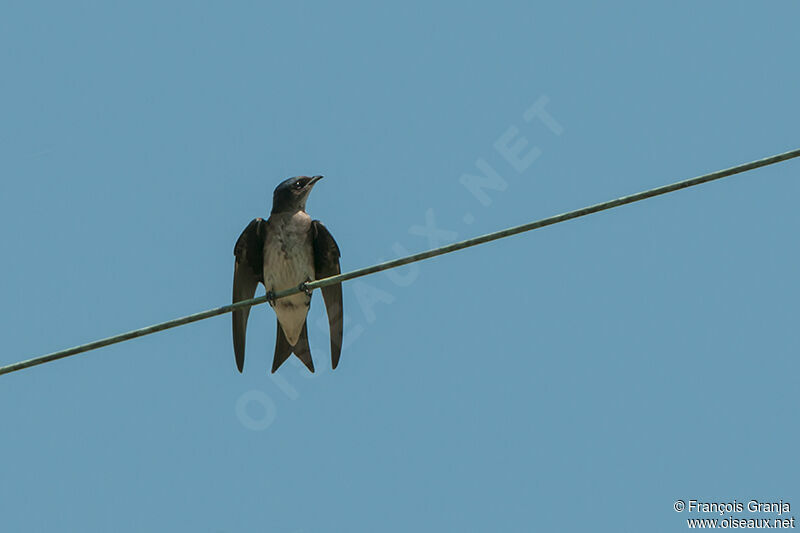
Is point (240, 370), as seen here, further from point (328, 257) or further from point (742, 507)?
point (742, 507)

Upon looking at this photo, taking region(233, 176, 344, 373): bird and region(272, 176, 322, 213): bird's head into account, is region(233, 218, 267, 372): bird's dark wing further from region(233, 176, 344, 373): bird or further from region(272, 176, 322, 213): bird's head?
region(272, 176, 322, 213): bird's head

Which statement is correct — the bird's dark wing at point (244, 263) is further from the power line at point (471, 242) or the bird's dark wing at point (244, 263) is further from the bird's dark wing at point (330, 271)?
the power line at point (471, 242)

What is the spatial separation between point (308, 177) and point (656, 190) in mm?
4479

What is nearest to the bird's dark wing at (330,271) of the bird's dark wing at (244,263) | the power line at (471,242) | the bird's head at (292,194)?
the bird's head at (292,194)

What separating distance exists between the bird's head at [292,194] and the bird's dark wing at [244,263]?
0.67 ft

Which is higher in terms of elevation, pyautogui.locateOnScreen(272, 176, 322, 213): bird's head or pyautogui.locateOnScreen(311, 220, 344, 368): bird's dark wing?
pyautogui.locateOnScreen(272, 176, 322, 213): bird's head

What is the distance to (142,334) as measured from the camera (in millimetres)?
5832

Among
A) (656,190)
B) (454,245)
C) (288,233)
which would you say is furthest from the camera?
(288,233)

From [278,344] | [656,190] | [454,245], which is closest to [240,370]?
[278,344]

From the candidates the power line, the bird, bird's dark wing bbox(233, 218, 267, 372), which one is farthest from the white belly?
the power line

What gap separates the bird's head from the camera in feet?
30.1

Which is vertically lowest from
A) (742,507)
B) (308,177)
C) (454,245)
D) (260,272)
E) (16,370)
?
(742,507)

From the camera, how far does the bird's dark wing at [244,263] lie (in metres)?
9.14

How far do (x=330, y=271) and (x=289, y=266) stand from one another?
40cm
